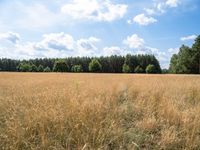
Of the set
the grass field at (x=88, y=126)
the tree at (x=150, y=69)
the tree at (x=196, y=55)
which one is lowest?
the grass field at (x=88, y=126)

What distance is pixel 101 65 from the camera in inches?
3561

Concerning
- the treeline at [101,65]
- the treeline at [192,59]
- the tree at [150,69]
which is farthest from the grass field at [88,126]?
the tree at [150,69]

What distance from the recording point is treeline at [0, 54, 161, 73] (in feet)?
254

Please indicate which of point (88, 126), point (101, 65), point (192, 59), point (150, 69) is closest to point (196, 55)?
point (192, 59)

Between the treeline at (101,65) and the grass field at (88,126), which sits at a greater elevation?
the treeline at (101,65)

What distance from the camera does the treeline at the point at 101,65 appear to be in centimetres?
7739

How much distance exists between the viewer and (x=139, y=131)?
13.2 feet

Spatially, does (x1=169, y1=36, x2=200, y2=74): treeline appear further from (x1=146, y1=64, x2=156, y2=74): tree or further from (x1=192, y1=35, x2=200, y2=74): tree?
(x1=146, y1=64, x2=156, y2=74): tree

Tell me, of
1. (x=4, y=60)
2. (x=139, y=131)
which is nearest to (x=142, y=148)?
(x=139, y=131)

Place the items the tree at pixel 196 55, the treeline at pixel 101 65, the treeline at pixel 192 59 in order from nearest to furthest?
the tree at pixel 196 55 → the treeline at pixel 192 59 → the treeline at pixel 101 65

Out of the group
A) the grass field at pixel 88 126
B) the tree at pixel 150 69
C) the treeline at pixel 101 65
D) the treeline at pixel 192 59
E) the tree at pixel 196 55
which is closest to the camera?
the grass field at pixel 88 126

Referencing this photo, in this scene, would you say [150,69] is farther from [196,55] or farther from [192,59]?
[196,55]

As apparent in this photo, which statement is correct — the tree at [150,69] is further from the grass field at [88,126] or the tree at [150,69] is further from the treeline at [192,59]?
the grass field at [88,126]

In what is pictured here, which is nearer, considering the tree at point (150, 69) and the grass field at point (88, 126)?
the grass field at point (88, 126)
